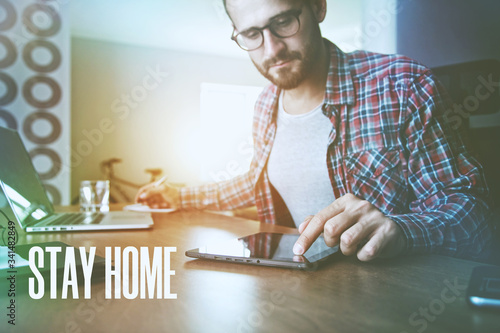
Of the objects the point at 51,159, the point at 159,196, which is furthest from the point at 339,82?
the point at 51,159

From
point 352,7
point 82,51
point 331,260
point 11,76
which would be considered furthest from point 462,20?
point 82,51

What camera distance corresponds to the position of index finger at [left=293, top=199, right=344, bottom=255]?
0.48 metres

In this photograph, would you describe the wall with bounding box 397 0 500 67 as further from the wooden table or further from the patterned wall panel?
the patterned wall panel

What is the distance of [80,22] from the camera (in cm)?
281

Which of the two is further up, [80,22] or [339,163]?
[80,22]

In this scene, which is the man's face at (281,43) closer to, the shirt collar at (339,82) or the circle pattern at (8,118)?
the shirt collar at (339,82)

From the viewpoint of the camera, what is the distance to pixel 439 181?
2.64ft

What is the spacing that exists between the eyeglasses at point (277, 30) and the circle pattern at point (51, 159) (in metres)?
2.06

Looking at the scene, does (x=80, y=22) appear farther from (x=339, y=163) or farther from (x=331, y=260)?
(x=331, y=260)

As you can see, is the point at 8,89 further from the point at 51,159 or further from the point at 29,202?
the point at 29,202

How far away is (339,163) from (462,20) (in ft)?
1.58

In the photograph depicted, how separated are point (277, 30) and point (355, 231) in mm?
724

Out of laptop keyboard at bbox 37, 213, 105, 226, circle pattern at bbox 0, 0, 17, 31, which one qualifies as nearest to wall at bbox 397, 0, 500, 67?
laptop keyboard at bbox 37, 213, 105, 226

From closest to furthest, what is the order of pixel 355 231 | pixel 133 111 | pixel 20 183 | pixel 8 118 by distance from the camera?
pixel 355 231 < pixel 20 183 < pixel 8 118 < pixel 133 111
